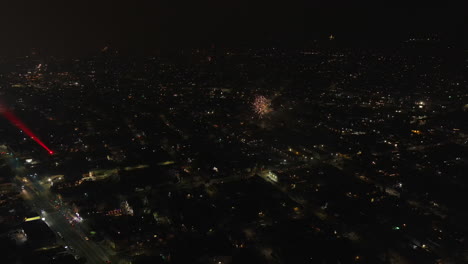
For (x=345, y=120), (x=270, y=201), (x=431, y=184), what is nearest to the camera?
(x=270, y=201)

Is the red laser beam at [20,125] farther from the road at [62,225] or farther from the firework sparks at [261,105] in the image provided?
the firework sparks at [261,105]

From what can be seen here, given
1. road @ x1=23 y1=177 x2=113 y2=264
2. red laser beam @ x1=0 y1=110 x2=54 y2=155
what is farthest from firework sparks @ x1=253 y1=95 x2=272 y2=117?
road @ x1=23 y1=177 x2=113 y2=264

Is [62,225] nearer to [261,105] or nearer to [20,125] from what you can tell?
[20,125]

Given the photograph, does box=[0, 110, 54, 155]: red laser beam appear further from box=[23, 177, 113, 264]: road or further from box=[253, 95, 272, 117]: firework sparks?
box=[253, 95, 272, 117]: firework sparks

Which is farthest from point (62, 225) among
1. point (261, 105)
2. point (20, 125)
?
point (261, 105)

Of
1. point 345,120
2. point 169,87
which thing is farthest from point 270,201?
point 169,87

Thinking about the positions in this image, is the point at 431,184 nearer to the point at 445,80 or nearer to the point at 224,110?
the point at 224,110
